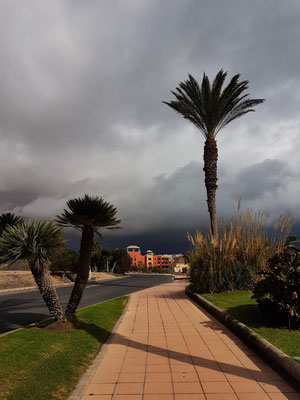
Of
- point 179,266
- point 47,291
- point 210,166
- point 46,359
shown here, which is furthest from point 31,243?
point 179,266

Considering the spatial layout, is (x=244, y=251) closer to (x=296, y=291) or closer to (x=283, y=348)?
(x=296, y=291)

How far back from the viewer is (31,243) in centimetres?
782

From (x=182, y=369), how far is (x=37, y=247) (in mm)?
4798

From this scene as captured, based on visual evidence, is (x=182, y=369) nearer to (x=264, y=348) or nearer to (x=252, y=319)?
(x=264, y=348)

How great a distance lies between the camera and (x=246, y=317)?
7.56 meters

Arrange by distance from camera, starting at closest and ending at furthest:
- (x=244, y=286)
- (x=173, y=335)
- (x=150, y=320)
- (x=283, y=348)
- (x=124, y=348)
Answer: (x=283, y=348)
(x=124, y=348)
(x=173, y=335)
(x=150, y=320)
(x=244, y=286)

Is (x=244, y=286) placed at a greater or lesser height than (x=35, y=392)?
greater

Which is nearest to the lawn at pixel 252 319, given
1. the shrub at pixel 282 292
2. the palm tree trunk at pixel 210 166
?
the shrub at pixel 282 292

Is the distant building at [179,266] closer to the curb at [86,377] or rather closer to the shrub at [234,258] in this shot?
the shrub at [234,258]

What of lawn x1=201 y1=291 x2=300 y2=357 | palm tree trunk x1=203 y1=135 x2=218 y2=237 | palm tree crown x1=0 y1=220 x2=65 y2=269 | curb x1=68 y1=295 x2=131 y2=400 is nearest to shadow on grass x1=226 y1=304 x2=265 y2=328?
lawn x1=201 y1=291 x2=300 y2=357

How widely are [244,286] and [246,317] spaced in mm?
4575

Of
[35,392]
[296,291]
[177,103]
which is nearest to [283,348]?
[296,291]

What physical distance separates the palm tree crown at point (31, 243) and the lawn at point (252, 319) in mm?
5046

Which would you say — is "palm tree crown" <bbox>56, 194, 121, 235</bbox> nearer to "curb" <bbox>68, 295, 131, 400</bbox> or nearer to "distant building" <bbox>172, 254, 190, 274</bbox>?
"curb" <bbox>68, 295, 131, 400</bbox>
